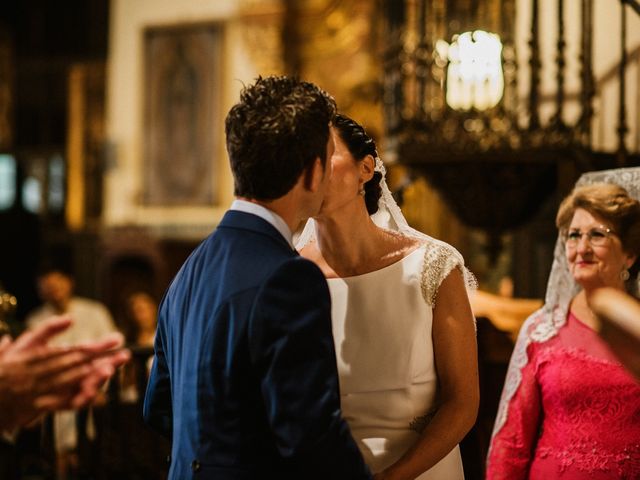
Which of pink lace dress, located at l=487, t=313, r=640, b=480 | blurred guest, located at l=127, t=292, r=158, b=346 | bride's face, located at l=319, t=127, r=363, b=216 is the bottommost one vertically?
blurred guest, located at l=127, t=292, r=158, b=346

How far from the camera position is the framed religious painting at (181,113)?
34.6ft

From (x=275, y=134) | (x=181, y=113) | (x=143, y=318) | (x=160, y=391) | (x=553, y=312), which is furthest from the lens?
(x=181, y=113)

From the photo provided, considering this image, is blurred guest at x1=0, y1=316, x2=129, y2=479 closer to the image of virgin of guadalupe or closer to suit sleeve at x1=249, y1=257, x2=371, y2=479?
suit sleeve at x1=249, y1=257, x2=371, y2=479

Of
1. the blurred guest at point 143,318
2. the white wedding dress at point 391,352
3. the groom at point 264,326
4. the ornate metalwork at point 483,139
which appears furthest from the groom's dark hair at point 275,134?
the blurred guest at point 143,318

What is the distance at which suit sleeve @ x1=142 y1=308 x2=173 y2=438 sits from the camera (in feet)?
6.94

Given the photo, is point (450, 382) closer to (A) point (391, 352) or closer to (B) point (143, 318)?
(A) point (391, 352)

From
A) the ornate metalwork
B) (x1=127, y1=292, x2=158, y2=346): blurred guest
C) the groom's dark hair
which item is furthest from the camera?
(x1=127, y1=292, x2=158, y2=346): blurred guest

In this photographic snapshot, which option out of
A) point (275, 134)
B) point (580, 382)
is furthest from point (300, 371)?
point (580, 382)

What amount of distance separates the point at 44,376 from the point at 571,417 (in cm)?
170

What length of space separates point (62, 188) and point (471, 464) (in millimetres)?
9430

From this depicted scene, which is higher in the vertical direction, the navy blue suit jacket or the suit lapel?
the suit lapel

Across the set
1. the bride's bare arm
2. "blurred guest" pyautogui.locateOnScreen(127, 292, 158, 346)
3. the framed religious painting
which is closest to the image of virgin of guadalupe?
the framed religious painting

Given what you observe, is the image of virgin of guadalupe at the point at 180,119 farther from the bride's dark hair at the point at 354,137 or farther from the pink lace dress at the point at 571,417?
the bride's dark hair at the point at 354,137

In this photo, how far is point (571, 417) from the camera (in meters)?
2.72
